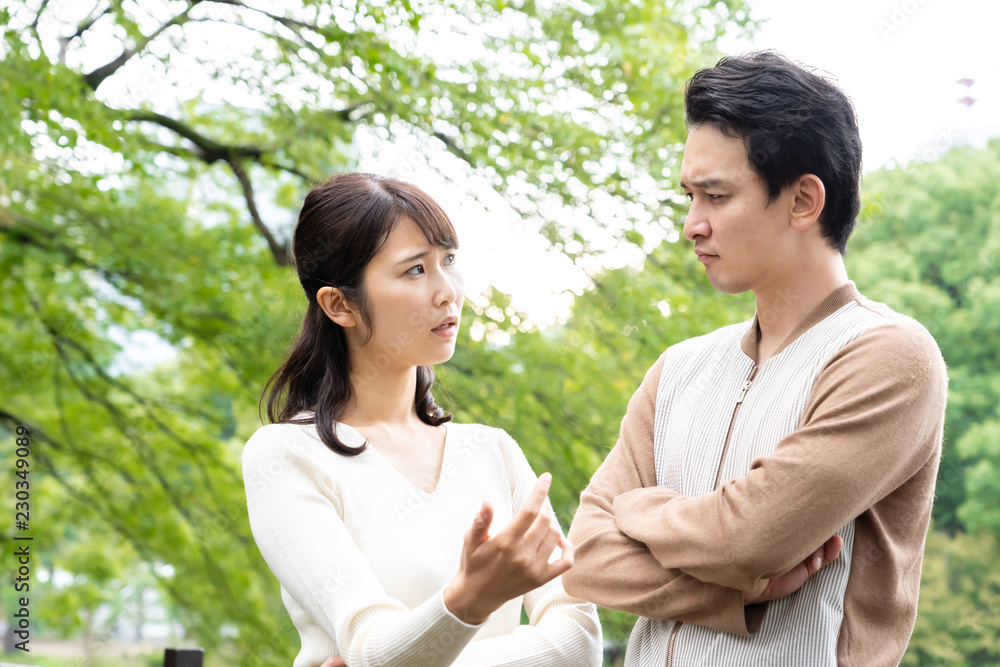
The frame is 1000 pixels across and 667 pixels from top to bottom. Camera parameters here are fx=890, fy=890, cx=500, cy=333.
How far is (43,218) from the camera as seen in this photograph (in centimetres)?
549

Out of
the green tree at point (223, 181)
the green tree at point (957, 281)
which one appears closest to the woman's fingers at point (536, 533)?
the green tree at point (223, 181)

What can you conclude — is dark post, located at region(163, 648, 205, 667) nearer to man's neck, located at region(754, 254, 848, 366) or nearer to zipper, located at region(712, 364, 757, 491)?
zipper, located at region(712, 364, 757, 491)

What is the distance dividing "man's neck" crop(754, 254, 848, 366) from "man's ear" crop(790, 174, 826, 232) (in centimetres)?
9

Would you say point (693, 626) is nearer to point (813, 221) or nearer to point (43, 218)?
point (813, 221)

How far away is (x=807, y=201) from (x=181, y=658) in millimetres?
1803

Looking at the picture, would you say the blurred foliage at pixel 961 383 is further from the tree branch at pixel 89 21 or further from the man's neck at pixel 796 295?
the man's neck at pixel 796 295

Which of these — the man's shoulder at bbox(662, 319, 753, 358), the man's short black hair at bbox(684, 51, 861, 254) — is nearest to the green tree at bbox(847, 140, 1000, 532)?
the man's shoulder at bbox(662, 319, 753, 358)

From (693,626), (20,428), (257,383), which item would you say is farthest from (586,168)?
(20,428)

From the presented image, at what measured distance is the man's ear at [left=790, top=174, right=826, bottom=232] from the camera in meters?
1.56

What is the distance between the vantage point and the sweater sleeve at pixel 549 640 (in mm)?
1519

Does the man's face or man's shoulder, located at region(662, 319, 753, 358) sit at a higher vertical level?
the man's face

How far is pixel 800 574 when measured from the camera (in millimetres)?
1407

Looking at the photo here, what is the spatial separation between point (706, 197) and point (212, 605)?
586 centimetres

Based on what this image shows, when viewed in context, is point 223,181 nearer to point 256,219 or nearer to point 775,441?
point 256,219
